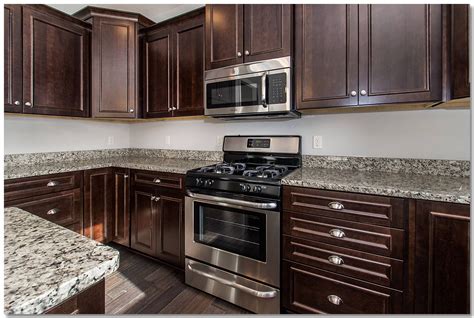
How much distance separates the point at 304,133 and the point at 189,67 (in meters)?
1.18

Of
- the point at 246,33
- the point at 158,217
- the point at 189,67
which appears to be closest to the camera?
the point at 246,33

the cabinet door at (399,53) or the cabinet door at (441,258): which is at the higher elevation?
the cabinet door at (399,53)

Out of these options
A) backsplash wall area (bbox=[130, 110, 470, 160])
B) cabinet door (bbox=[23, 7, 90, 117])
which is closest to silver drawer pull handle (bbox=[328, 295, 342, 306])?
backsplash wall area (bbox=[130, 110, 470, 160])

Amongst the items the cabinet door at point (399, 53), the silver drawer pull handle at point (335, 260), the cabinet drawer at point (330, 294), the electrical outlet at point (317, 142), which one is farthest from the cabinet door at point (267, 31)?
the cabinet drawer at point (330, 294)

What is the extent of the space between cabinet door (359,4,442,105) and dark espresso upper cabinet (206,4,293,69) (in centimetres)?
50

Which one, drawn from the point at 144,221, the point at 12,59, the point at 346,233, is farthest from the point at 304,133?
the point at 12,59

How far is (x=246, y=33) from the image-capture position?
74.9 inches

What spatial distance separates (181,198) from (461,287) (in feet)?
5.70

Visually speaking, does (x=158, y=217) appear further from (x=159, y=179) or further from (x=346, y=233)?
(x=346, y=233)

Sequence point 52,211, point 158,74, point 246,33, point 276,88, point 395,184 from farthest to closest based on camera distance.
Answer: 1. point 158,74
2. point 52,211
3. point 246,33
4. point 276,88
5. point 395,184

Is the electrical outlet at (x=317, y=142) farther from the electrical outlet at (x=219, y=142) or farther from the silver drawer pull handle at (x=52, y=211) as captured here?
the silver drawer pull handle at (x=52, y=211)

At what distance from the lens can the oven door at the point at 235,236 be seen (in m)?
1.60

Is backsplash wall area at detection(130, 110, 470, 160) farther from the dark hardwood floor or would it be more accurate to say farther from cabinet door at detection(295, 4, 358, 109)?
the dark hardwood floor

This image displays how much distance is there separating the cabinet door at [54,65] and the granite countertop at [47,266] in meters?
1.87
